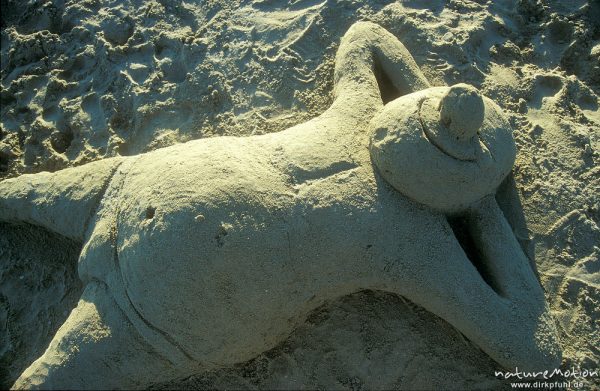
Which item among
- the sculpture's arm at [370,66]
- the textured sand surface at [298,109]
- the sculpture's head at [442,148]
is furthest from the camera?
the sculpture's arm at [370,66]

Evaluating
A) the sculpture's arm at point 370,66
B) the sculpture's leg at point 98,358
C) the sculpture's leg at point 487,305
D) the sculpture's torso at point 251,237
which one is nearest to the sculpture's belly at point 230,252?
the sculpture's torso at point 251,237

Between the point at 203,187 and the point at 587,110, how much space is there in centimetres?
253

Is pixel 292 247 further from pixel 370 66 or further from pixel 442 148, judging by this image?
pixel 370 66

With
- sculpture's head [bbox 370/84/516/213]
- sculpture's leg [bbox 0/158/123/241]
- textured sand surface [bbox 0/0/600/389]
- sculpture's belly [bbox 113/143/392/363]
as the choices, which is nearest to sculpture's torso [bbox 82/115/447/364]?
sculpture's belly [bbox 113/143/392/363]

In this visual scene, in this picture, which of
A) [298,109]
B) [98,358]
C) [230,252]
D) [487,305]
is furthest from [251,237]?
[298,109]

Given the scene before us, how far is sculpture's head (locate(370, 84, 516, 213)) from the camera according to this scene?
7.65 ft

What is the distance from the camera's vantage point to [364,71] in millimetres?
2998

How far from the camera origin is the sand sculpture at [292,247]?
236 cm

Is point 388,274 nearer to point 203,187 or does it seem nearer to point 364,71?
point 203,187

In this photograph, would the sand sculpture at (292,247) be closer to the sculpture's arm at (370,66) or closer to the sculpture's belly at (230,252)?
the sculpture's belly at (230,252)

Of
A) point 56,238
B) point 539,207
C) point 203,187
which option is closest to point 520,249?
point 539,207

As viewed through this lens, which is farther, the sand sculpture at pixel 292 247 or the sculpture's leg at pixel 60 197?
the sculpture's leg at pixel 60 197

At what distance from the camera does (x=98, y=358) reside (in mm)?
2438

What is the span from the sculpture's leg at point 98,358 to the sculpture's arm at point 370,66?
5.28 feet
